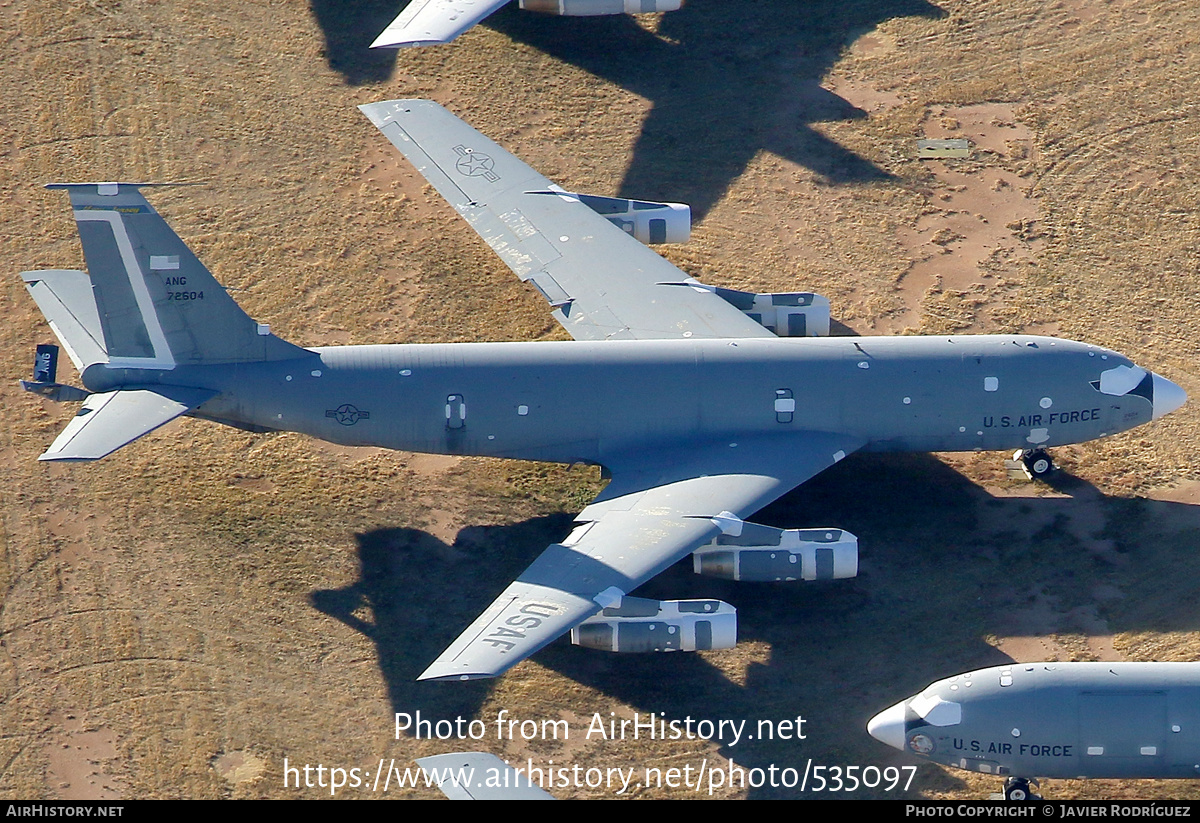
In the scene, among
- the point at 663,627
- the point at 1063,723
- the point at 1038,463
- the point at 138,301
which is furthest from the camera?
the point at 1038,463

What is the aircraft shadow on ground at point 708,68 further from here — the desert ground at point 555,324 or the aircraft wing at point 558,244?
the aircraft wing at point 558,244

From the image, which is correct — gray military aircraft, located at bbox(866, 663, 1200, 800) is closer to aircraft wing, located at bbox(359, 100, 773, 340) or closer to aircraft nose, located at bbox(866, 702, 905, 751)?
aircraft nose, located at bbox(866, 702, 905, 751)

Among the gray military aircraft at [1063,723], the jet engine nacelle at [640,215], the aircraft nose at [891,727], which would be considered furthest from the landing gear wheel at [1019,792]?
the jet engine nacelle at [640,215]

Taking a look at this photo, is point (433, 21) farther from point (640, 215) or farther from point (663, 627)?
point (663, 627)

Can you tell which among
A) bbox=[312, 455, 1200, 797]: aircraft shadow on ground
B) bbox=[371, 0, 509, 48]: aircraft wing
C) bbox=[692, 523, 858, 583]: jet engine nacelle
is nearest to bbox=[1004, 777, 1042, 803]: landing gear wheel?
bbox=[312, 455, 1200, 797]: aircraft shadow on ground

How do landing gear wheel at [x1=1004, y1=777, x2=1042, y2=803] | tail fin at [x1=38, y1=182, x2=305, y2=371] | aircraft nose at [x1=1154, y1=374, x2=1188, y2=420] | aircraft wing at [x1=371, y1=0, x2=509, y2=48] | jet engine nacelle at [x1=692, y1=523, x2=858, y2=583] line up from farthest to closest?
aircraft wing at [x1=371, y1=0, x2=509, y2=48] < aircraft nose at [x1=1154, y1=374, x2=1188, y2=420] < tail fin at [x1=38, y1=182, x2=305, y2=371] < jet engine nacelle at [x1=692, y1=523, x2=858, y2=583] < landing gear wheel at [x1=1004, y1=777, x2=1042, y2=803]

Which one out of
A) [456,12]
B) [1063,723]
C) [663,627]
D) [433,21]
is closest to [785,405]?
[663,627]
